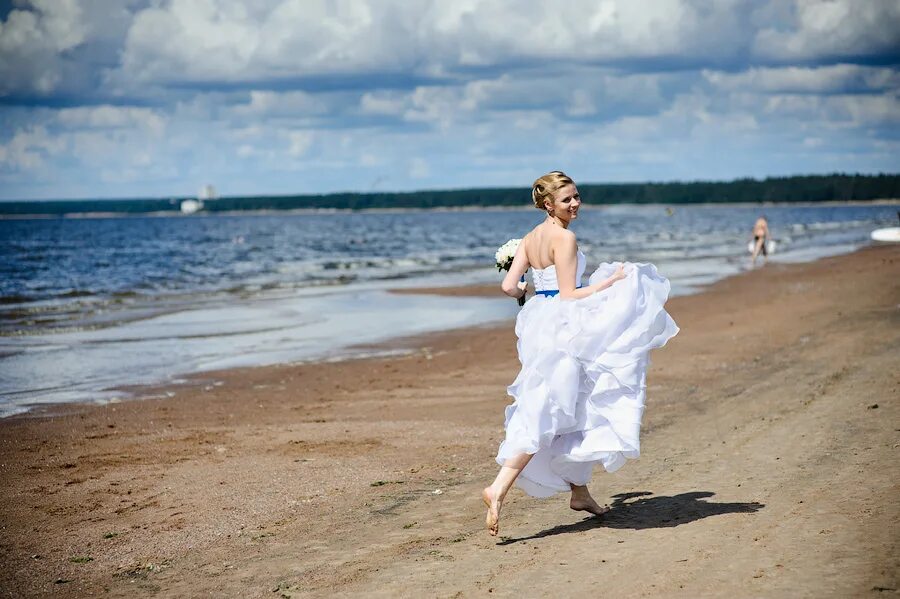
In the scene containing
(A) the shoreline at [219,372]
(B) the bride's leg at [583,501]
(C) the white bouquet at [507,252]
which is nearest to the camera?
(B) the bride's leg at [583,501]

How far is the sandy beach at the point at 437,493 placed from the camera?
5.84 m

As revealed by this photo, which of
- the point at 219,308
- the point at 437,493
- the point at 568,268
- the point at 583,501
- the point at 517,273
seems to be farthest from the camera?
the point at 219,308

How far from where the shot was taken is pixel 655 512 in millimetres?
7027

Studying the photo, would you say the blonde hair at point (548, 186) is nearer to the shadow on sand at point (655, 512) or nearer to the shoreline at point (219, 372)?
the shadow on sand at point (655, 512)

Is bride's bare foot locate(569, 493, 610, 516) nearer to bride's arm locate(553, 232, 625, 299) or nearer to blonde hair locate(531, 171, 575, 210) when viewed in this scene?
bride's arm locate(553, 232, 625, 299)

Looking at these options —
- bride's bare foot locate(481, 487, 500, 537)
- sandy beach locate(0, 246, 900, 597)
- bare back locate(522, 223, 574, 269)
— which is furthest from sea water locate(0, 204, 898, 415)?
bare back locate(522, 223, 574, 269)

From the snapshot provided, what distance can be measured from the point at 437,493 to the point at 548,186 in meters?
2.88

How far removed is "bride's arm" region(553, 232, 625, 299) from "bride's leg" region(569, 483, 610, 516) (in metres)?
1.40

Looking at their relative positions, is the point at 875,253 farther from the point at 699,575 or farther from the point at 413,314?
the point at 699,575

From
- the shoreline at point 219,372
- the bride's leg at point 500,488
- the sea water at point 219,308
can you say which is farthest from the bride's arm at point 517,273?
the sea water at point 219,308

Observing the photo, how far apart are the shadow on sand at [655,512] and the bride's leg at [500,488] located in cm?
19

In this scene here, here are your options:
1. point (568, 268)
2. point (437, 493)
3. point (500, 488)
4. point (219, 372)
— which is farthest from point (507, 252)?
point (219, 372)

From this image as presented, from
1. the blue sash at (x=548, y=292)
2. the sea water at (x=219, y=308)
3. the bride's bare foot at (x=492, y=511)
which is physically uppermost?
the blue sash at (x=548, y=292)

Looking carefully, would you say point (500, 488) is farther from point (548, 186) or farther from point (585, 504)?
point (548, 186)
